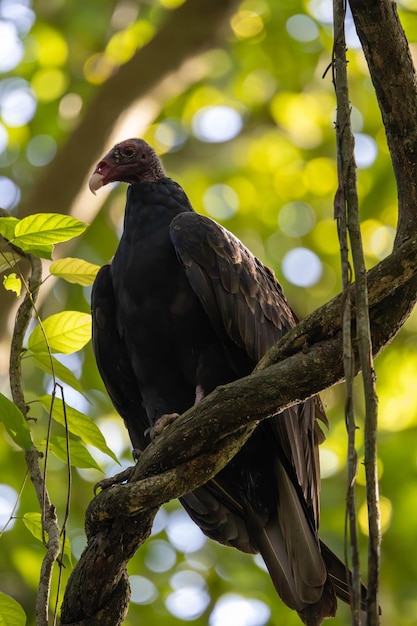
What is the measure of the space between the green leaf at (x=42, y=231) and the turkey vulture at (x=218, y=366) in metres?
1.22

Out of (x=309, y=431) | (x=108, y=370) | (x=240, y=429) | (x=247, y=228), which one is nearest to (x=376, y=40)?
(x=240, y=429)

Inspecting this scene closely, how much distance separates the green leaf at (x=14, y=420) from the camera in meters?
2.72

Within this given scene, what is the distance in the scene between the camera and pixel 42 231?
2.87 metres

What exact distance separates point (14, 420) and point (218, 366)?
4.75 feet

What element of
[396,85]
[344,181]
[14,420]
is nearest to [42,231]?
[14,420]

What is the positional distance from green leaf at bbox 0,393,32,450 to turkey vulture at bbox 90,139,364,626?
1.31 metres

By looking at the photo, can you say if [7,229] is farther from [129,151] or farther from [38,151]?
[38,151]

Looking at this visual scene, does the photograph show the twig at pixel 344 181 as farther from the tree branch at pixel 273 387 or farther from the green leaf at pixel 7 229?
the green leaf at pixel 7 229

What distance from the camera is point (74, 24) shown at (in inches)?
335

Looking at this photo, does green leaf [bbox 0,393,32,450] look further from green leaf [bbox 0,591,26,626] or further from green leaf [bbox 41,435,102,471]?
green leaf [bbox 0,591,26,626]

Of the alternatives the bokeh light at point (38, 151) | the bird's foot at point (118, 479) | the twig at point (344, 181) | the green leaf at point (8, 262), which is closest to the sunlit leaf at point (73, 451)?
the bird's foot at point (118, 479)

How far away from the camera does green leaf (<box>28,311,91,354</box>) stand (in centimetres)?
324

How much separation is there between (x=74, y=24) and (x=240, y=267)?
5129 mm

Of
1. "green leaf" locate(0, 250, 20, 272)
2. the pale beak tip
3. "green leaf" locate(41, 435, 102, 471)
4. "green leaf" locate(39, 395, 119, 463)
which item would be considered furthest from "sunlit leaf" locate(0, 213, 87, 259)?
the pale beak tip
